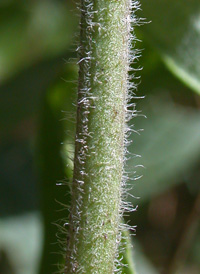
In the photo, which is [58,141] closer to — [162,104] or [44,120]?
[44,120]

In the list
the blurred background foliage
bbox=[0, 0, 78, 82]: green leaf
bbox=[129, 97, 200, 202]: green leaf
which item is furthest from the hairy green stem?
bbox=[0, 0, 78, 82]: green leaf

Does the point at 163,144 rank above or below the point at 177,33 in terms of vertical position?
below

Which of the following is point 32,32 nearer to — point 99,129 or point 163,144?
point 163,144

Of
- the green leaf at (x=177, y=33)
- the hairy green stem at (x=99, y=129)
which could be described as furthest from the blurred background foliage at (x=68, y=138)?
the hairy green stem at (x=99, y=129)

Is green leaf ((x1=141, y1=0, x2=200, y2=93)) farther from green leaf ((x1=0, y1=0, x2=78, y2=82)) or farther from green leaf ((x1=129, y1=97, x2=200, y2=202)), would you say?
green leaf ((x1=0, y1=0, x2=78, y2=82))

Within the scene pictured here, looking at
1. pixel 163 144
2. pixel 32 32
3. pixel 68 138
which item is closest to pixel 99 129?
pixel 68 138

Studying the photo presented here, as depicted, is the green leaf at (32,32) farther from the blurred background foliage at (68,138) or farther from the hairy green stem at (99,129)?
the hairy green stem at (99,129)

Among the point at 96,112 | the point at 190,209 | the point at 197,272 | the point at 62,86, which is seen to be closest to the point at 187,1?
the point at 62,86
